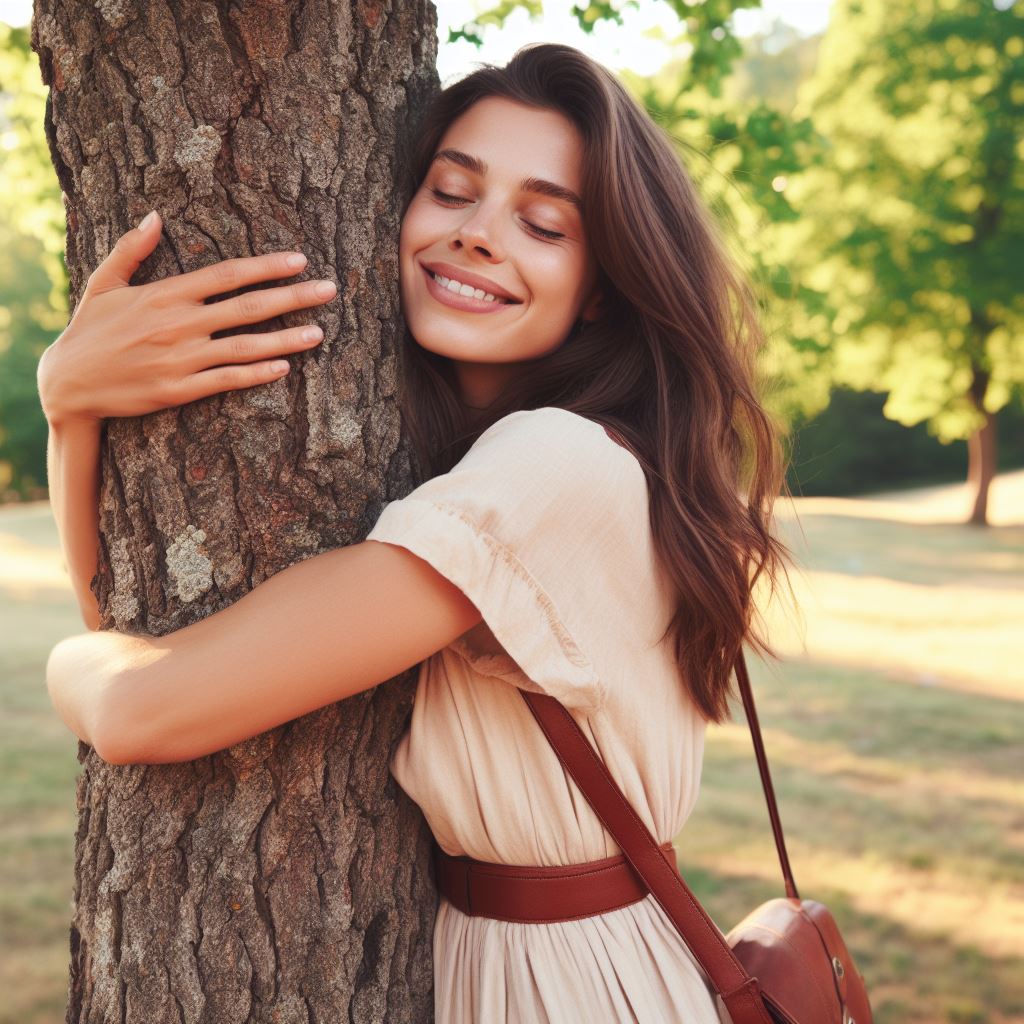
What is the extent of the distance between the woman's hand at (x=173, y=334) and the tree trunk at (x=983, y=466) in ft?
66.1

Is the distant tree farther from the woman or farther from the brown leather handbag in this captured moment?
the brown leather handbag

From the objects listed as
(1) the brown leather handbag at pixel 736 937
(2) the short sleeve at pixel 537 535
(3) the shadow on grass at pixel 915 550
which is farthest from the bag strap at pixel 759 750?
(3) the shadow on grass at pixel 915 550

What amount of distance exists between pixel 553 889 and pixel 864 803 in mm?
5086

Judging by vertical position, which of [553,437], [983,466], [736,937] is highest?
[553,437]

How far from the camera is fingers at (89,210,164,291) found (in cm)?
157

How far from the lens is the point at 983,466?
19984mm

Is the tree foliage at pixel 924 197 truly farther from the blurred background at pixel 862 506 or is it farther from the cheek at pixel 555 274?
the cheek at pixel 555 274

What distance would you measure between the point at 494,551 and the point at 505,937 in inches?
25.4

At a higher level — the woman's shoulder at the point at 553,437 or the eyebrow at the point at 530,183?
the eyebrow at the point at 530,183

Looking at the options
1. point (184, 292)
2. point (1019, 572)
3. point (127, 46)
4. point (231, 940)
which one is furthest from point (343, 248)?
point (1019, 572)

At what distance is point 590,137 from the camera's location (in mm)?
1927

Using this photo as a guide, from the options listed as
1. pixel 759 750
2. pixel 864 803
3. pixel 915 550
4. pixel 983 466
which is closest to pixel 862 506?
pixel 983 466

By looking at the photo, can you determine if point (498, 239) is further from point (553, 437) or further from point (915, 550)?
point (915, 550)

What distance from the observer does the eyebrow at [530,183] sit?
1845mm
